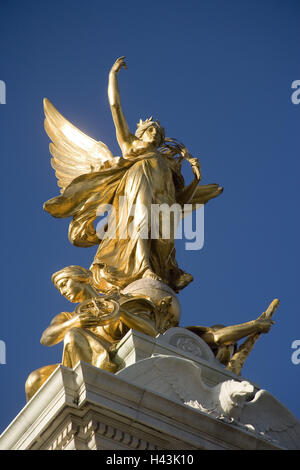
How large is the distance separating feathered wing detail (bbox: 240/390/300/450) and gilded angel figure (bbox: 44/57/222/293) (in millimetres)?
3225

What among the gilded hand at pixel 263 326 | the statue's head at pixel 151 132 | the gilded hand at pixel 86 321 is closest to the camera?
the gilded hand at pixel 86 321

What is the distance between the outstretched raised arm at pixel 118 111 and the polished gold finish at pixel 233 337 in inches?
147

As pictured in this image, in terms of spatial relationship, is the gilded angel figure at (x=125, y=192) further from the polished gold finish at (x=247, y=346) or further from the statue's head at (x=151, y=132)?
the polished gold finish at (x=247, y=346)

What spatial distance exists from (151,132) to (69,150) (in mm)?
1778

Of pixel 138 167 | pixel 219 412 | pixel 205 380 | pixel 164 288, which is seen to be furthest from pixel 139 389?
pixel 138 167

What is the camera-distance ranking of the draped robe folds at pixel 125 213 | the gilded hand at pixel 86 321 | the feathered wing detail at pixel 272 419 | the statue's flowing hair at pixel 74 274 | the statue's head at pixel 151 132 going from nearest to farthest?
1. the feathered wing detail at pixel 272 419
2. the gilded hand at pixel 86 321
3. the statue's flowing hair at pixel 74 274
4. the draped robe folds at pixel 125 213
5. the statue's head at pixel 151 132

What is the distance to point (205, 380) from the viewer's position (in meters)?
13.1

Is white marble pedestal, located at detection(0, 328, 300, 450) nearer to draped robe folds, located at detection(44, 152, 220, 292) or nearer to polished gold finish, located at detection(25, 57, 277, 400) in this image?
polished gold finish, located at detection(25, 57, 277, 400)

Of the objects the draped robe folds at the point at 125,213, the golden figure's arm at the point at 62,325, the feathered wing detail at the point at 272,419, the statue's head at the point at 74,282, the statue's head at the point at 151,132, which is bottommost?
the golden figure's arm at the point at 62,325

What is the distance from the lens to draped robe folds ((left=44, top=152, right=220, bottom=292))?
15.5m

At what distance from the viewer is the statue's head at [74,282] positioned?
1390 centimetres

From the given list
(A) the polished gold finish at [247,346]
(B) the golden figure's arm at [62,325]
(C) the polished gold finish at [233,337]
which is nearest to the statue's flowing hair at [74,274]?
(B) the golden figure's arm at [62,325]
